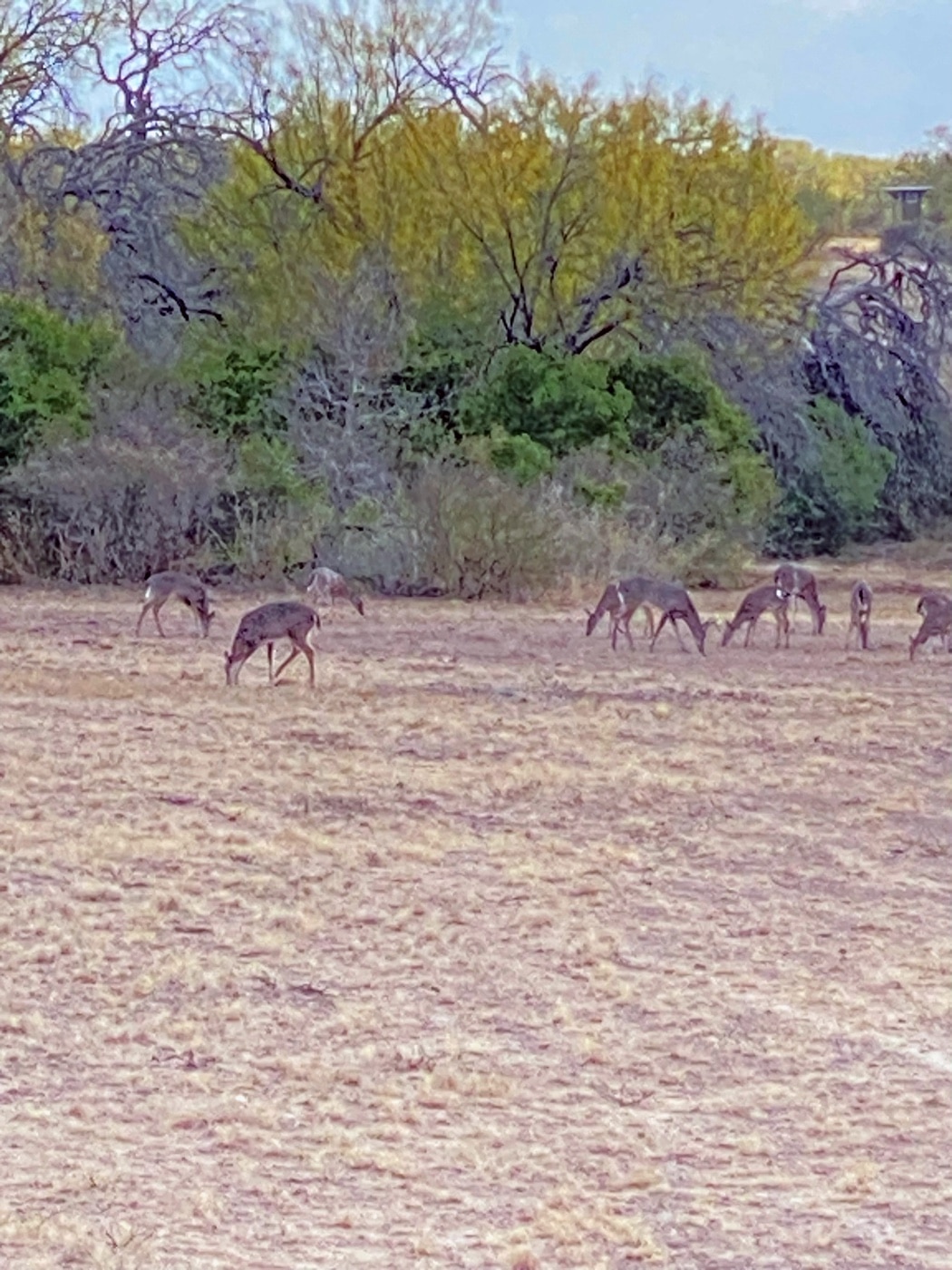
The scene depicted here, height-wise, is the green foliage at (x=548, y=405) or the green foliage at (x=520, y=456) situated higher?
the green foliage at (x=548, y=405)

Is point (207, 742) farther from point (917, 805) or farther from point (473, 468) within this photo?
point (473, 468)

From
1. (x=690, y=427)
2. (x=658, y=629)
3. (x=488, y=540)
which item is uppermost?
(x=690, y=427)

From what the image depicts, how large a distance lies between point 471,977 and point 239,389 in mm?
16979

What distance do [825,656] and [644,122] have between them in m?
11.5

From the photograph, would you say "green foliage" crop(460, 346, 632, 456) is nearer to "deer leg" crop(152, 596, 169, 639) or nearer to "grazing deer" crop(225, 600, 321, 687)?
"deer leg" crop(152, 596, 169, 639)

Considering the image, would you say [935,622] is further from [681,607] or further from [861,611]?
[681,607]

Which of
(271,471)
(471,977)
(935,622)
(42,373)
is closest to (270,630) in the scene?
(935,622)

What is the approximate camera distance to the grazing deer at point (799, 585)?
58.2 ft

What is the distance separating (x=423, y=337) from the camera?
25172 mm

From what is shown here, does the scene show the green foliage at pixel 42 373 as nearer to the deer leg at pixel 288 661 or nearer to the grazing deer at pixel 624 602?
the grazing deer at pixel 624 602

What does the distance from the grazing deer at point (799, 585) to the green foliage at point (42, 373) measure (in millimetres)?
8112

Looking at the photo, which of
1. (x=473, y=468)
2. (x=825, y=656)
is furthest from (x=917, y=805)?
(x=473, y=468)

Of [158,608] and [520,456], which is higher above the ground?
[520,456]

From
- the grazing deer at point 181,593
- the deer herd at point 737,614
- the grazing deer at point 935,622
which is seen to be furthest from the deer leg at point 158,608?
the grazing deer at point 935,622
